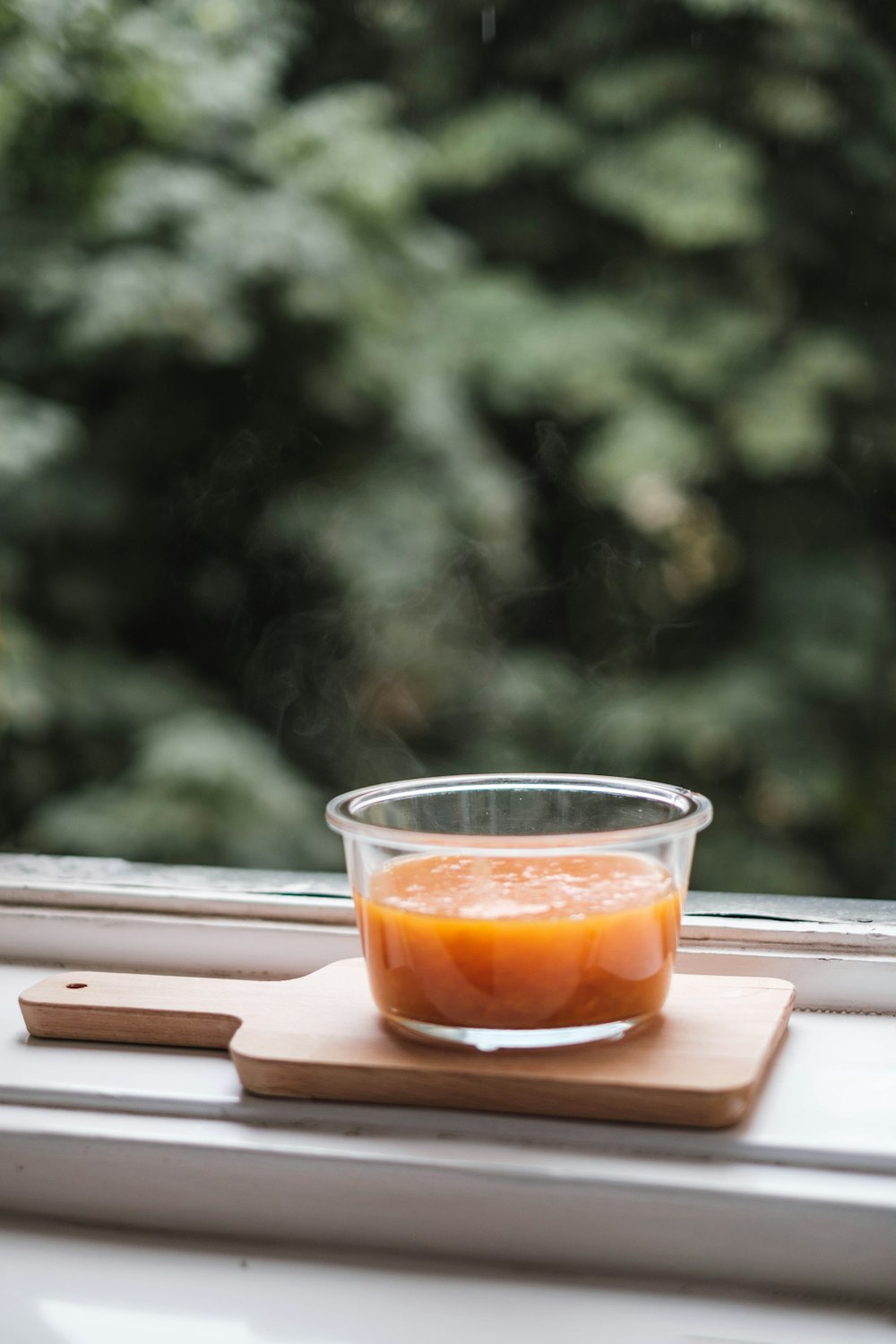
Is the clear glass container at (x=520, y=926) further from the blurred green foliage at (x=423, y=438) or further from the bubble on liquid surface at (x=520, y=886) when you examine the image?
the blurred green foliage at (x=423, y=438)

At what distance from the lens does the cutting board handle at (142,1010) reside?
50cm

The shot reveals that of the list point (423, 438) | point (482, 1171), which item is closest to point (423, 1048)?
point (482, 1171)

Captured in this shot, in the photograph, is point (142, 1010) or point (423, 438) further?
point (423, 438)

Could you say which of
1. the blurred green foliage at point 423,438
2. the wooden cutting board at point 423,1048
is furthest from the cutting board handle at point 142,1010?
the blurred green foliage at point 423,438

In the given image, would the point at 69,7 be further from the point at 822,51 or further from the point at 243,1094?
the point at 243,1094

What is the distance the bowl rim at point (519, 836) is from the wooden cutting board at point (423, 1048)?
0.23ft

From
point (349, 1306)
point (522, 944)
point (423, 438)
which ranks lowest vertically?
point (349, 1306)

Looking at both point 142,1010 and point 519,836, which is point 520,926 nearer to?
point 519,836

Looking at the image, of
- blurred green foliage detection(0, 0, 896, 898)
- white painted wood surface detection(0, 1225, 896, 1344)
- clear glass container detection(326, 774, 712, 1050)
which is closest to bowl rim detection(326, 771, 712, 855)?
clear glass container detection(326, 774, 712, 1050)

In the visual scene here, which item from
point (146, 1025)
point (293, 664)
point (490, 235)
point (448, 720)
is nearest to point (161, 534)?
point (293, 664)

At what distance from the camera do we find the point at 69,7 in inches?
37.6

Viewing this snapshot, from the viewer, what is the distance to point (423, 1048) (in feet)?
1.50

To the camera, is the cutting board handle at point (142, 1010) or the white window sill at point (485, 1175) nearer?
the white window sill at point (485, 1175)

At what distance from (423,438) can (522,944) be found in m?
1.09
